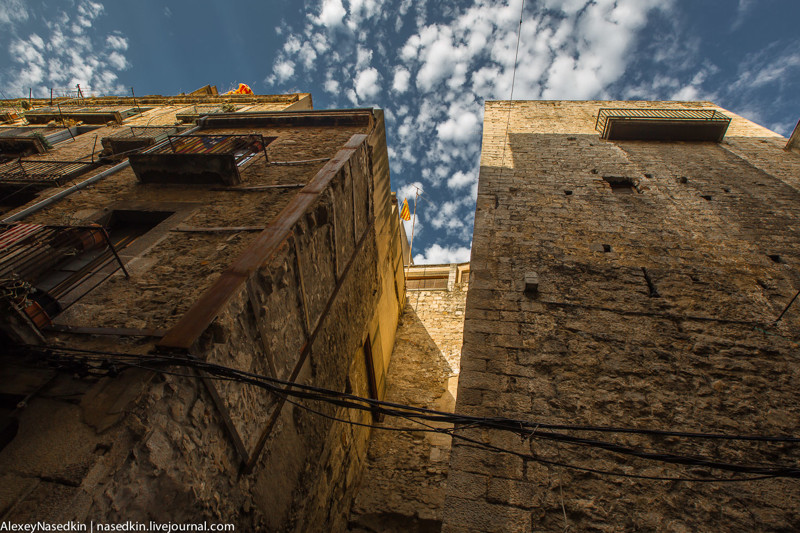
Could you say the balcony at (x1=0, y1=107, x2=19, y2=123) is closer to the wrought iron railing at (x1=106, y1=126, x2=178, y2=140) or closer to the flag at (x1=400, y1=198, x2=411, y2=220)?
the wrought iron railing at (x1=106, y1=126, x2=178, y2=140)

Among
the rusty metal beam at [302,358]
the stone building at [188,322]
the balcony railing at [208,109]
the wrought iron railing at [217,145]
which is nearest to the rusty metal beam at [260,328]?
the stone building at [188,322]

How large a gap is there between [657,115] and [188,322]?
10.6m

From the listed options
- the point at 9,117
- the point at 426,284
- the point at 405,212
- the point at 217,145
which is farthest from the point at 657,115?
the point at 9,117

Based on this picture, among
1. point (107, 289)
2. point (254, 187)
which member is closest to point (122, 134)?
point (254, 187)

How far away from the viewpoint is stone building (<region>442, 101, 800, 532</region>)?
2.66 m

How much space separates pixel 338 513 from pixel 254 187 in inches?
217

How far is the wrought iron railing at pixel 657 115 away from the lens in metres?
7.78

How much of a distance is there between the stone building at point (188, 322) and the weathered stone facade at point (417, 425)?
0.65 metres

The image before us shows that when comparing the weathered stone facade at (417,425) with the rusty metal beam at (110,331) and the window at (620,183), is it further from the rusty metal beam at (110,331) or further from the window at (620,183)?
the window at (620,183)

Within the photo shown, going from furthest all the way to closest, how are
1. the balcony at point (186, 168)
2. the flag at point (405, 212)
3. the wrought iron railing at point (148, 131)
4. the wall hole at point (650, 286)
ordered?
the flag at point (405, 212)
the wrought iron railing at point (148, 131)
the balcony at point (186, 168)
the wall hole at point (650, 286)

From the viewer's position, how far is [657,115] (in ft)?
27.7

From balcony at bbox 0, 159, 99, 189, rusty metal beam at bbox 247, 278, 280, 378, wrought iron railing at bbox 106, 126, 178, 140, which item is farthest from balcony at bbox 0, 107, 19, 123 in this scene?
rusty metal beam at bbox 247, 278, 280, 378

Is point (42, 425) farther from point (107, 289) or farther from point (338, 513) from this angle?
point (338, 513)

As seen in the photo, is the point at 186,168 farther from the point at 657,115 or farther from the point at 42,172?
the point at 657,115
